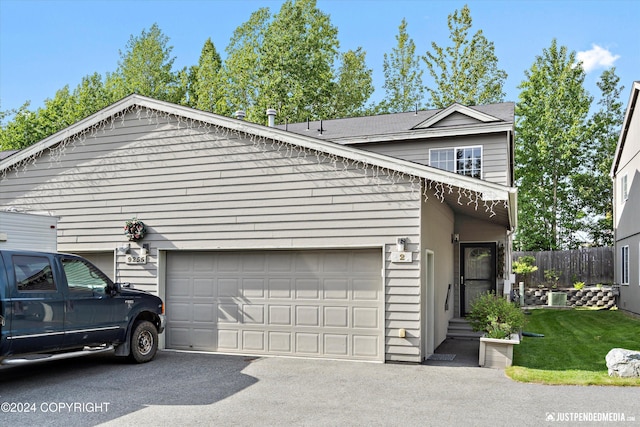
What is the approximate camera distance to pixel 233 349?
10.2m

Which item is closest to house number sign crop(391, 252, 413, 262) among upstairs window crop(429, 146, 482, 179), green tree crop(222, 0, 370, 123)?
upstairs window crop(429, 146, 482, 179)

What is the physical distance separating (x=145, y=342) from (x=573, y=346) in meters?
8.04

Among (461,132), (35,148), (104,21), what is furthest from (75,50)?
(461,132)

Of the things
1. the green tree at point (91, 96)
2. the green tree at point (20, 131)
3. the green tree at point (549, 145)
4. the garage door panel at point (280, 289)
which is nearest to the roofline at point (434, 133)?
the garage door panel at point (280, 289)

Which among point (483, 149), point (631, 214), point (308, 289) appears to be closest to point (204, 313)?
point (308, 289)

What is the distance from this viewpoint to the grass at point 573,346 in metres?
7.91

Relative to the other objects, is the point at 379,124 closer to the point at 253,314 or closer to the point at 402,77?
the point at 253,314

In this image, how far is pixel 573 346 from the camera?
1112 cm

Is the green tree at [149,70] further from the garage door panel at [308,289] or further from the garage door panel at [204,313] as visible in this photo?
the garage door panel at [308,289]

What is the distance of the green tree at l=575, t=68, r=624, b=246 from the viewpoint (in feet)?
96.0

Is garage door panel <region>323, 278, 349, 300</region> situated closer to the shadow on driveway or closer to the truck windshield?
the shadow on driveway

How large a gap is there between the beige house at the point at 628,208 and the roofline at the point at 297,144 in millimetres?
7408

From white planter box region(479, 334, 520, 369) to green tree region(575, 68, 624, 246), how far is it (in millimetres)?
23079

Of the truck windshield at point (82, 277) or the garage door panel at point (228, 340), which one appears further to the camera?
the garage door panel at point (228, 340)
